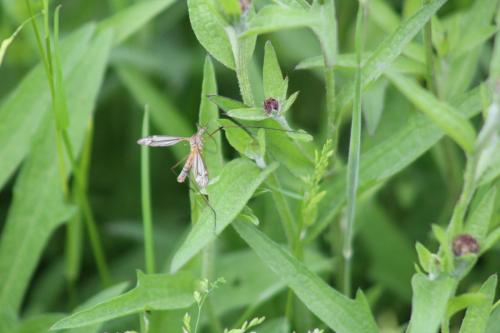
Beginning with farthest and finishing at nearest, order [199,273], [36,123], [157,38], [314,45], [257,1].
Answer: [157,38]
[314,45]
[257,1]
[36,123]
[199,273]

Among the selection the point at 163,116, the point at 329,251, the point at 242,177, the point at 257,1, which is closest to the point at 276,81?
the point at 242,177

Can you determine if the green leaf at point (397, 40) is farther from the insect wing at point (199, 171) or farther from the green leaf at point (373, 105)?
the green leaf at point (373, 105)

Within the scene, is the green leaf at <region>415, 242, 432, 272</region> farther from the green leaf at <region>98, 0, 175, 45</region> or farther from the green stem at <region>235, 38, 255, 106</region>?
the green leaf at <region>98, 0, 175, 45</region>

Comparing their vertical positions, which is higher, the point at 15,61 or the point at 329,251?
the point at 15,61

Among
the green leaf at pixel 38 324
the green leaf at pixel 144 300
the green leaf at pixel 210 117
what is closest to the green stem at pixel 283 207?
the green leaf at pixel 210 117

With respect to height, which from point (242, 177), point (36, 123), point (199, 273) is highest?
point (36, 123)

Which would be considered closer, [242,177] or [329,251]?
[242,177]

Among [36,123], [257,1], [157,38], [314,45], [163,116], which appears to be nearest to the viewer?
[36,123]

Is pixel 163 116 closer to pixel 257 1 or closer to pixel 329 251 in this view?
pixel 257 1
